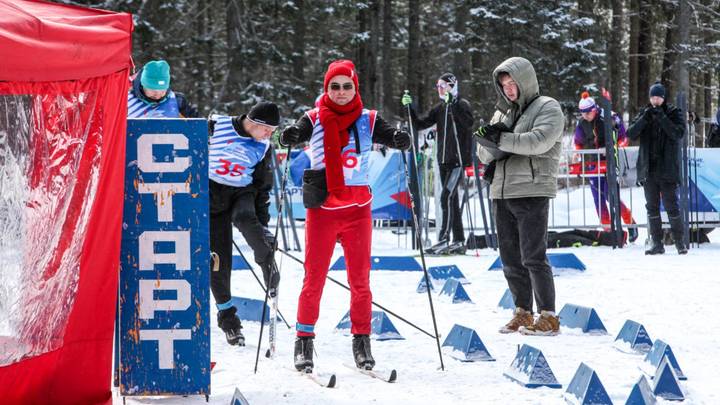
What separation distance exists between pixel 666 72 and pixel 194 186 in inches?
1077

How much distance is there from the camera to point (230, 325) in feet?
20.9

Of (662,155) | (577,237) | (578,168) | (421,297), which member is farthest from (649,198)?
(421,297)

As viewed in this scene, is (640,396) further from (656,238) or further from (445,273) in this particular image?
(656,238)

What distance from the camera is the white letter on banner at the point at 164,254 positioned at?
178 inches

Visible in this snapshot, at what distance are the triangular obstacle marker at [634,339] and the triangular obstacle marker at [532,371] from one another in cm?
110

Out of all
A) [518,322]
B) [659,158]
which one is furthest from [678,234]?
[518,322]

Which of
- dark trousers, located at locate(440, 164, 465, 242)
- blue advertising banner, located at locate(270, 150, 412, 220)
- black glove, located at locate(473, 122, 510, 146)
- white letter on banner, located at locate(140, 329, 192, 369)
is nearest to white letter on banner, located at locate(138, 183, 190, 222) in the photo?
white letter on banner, located at locate(140, 329, 192, 369)

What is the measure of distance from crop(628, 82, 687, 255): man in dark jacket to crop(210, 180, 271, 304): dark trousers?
21.0 ft

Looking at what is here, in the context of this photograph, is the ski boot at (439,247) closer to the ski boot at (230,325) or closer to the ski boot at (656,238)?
the ski boot at (656,238)

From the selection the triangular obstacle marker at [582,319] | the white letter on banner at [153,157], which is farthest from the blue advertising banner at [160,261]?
the triangular obstacle marker at [582,319]

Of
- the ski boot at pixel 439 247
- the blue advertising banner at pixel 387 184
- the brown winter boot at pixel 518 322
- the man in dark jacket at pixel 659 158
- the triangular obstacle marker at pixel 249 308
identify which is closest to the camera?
the brown winter boot at pixel 518 322

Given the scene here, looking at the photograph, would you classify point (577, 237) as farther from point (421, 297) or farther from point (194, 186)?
→ point (194, 186)

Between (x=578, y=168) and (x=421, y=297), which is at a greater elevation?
(x=578, y=168)

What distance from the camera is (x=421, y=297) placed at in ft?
27.9
